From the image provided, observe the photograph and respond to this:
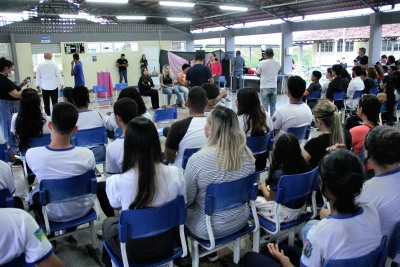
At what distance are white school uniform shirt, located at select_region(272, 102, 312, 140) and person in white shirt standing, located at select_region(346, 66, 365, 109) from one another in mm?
2915

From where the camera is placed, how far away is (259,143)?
3.16 meters

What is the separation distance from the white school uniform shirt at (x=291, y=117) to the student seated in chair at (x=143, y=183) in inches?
84.3

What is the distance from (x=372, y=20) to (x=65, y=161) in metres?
10.8

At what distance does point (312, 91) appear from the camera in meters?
6.45

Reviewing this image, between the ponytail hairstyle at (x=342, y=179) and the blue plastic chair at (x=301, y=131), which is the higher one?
the ponytail hairstyle at (x=342, y=179)

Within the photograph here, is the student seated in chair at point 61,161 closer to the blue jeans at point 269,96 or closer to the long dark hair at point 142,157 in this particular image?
the long dark hair at point 142,157

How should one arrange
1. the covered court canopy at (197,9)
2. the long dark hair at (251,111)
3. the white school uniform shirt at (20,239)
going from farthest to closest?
the covered court canopy at (197,9) < the long dark hair at (251,111) < the white school uniform shirt at (20,239)

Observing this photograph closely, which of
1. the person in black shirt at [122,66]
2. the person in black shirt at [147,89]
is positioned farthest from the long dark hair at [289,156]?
the person in black shirt at [122,66]

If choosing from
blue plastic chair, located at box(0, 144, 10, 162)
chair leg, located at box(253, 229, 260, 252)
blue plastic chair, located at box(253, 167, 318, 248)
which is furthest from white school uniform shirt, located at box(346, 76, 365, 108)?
blue plastic chair, located at box(0, 144, 10, 162)

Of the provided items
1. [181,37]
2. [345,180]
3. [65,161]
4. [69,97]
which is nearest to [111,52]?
[181,37]

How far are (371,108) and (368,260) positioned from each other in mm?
1793

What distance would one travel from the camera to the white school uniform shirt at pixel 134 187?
5.62ft

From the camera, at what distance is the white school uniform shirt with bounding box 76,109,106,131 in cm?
371

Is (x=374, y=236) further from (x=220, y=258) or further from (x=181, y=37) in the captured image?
(x=181, y=37)
